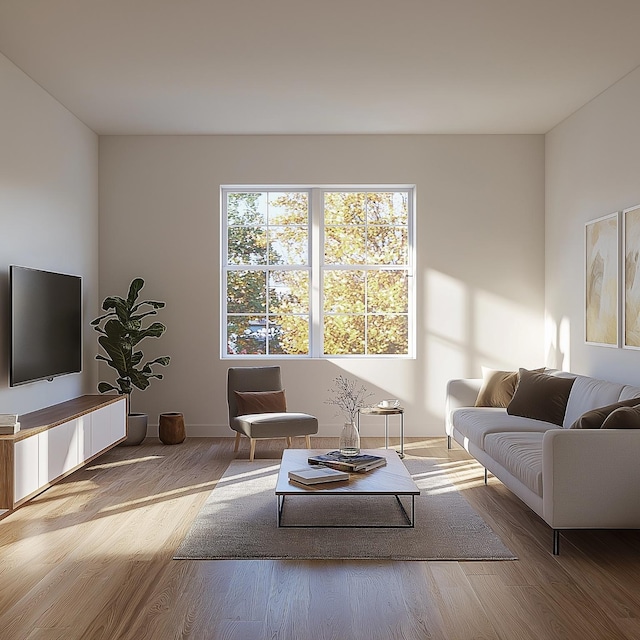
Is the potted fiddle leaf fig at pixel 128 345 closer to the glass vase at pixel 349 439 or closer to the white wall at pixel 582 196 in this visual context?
the glass vase at pixel 349 439

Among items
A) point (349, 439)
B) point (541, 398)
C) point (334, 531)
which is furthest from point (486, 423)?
point (334, 531)

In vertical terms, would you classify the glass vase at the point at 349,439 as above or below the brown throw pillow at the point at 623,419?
below

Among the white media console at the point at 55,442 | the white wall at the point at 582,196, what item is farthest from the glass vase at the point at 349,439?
the white wall at the point at 582,196

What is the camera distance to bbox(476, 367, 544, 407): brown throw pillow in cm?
643

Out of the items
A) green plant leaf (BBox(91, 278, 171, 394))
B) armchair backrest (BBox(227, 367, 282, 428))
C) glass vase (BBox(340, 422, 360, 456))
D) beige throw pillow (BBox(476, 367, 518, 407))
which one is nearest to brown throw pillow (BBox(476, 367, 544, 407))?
beige throw pillow (BBox(476, 367, 518, 407))

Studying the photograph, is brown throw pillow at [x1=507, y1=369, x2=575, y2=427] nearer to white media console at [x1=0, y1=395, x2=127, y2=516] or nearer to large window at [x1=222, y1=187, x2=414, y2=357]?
large window at [x1=222, y1=187, x2=414, y2=357]

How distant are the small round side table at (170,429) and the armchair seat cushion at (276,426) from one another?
0.94 m

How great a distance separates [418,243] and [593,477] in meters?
4.10

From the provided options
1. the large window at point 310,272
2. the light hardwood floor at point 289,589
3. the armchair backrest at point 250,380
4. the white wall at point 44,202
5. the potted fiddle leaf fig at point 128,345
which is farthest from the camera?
the large window at point 310,272

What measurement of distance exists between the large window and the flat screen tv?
1765 millimetres

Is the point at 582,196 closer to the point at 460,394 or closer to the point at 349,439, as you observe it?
the point at 460,394

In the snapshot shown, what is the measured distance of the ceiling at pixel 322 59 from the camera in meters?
4.37

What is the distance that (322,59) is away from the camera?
518cm

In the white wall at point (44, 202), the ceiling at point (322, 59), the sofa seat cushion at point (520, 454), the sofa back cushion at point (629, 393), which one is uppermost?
the ceiling at point (322, 59)
